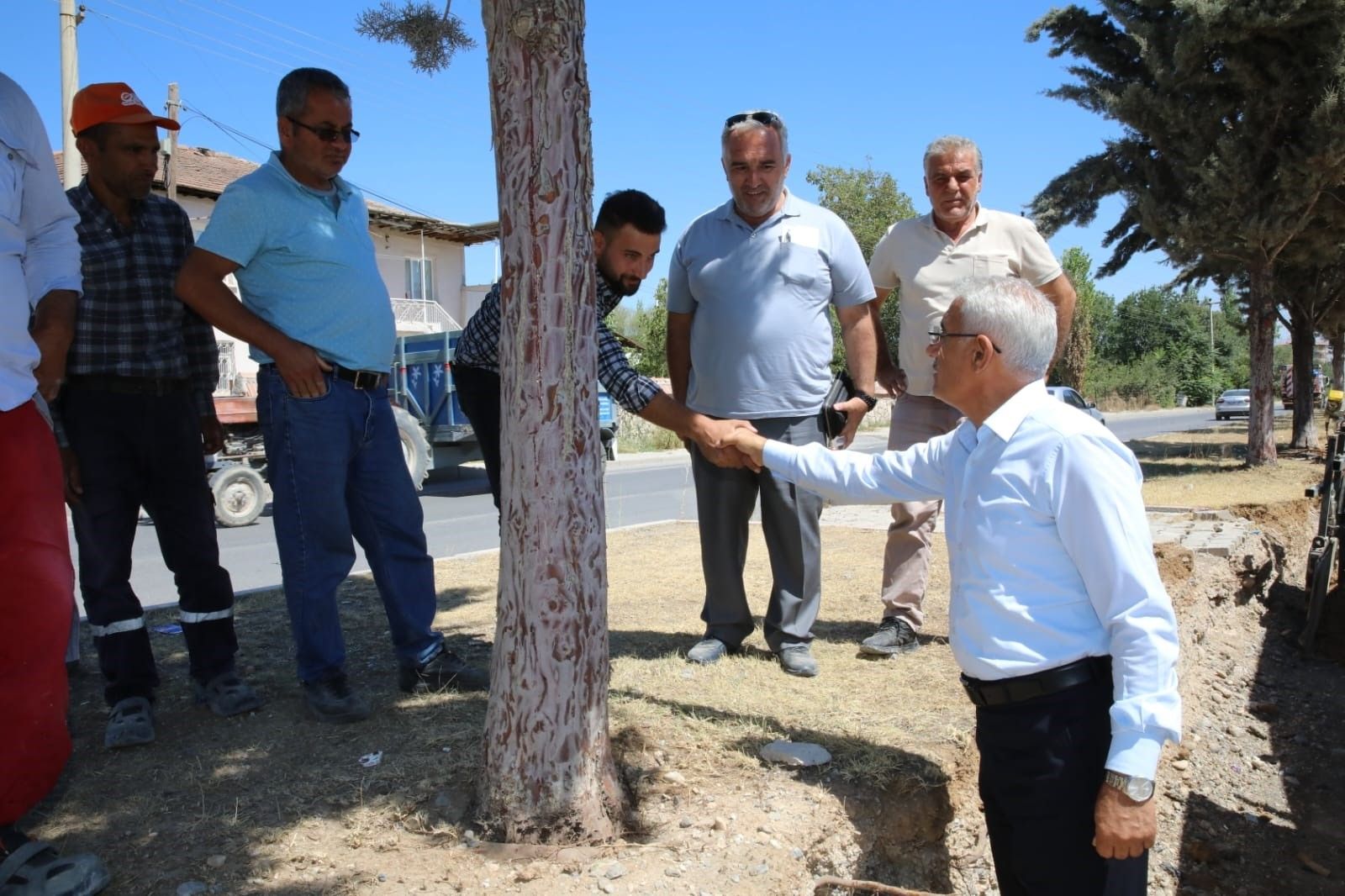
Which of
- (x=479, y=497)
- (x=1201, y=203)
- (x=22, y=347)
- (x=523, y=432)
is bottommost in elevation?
(x=479, y=497)

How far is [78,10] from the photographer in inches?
543

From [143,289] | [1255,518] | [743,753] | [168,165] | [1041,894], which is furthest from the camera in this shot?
[168,165]

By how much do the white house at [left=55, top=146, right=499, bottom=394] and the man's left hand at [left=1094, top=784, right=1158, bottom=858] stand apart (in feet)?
89.3

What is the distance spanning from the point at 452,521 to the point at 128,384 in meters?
9.27

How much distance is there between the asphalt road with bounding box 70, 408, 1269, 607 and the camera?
8844mm

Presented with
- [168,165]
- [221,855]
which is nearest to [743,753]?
[221,855]

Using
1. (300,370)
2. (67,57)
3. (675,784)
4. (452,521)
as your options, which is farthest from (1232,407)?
(300,370)

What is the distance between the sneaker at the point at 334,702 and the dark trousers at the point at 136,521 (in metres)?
0.43

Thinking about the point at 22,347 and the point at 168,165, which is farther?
the point at 168,165

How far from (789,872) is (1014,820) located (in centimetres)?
65

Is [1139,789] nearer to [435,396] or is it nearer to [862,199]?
[435,396]

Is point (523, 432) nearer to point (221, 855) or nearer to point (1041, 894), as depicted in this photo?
point (221, 855)

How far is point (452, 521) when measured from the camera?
42.0 ft

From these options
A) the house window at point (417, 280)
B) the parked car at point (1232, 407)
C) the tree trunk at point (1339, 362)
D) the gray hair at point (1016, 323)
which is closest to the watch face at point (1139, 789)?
the gray hair at point (1016, 323)
